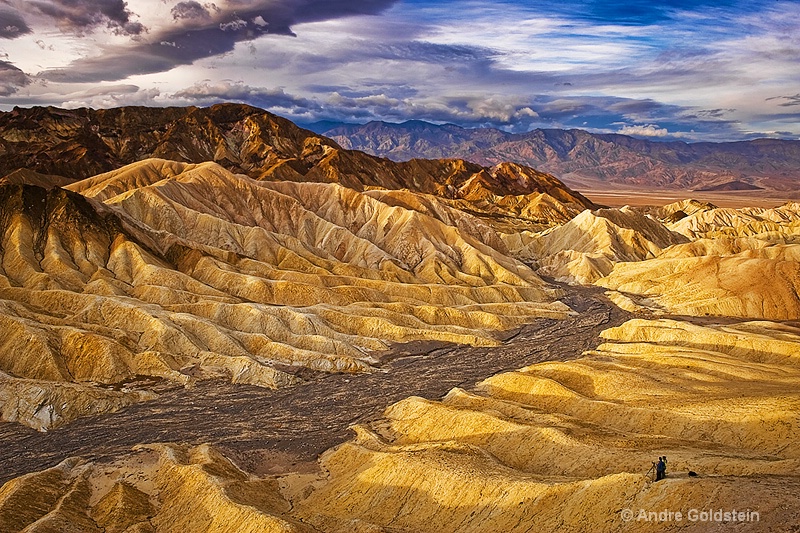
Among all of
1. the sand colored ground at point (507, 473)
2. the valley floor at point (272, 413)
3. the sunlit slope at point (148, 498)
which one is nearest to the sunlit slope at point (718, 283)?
the valley floor at point (272, 413)

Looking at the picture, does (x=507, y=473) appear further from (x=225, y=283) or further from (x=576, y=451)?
(x=225, y=283)

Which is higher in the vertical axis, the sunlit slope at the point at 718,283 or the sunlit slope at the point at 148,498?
the sunlit slope at the point at 148,498

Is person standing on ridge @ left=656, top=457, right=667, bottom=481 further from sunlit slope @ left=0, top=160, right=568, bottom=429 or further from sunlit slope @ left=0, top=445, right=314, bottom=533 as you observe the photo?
sunlit slope @ left=0, top=160, right=568, bottom=429

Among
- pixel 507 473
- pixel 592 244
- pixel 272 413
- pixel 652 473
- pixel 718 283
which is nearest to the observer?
pixel 652 473

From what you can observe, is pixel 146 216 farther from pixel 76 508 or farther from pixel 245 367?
pixel 76 508

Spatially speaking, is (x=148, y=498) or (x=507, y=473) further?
(x=148, y=498)

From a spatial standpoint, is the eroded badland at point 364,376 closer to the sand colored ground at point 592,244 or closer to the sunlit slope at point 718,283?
the sunlit slope at point 718,283

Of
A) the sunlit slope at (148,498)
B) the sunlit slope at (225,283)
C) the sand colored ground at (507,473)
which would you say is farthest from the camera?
the sunlit slope at (225,283)

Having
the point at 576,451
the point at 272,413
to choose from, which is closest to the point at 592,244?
the point at 272,413
